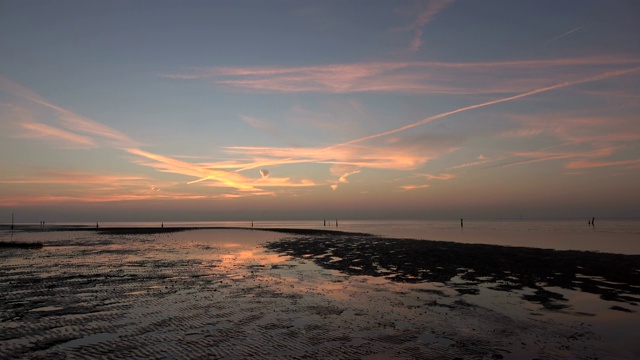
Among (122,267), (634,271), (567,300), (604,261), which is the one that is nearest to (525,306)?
(567,300)

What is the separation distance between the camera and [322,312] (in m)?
15.7

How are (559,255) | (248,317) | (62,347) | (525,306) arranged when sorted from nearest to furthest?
(62,347) → (248,317) → (525,306) → (559,255)

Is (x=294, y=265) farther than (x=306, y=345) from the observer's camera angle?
Yes

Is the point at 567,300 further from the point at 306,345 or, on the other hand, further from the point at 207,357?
the point at 207,357

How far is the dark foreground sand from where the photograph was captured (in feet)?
36.9

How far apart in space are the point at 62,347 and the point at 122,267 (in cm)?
1988

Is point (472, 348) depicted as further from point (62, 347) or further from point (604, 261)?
point (604, 261)

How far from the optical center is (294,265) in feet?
104

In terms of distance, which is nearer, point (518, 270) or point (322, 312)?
point (322, 312)

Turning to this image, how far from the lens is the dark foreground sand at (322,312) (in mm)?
11238

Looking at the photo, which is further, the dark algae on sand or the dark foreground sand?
the dark algae on sand

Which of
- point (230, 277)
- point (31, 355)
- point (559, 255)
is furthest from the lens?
point (559, 255)

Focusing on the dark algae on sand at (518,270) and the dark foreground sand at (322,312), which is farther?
the dark algae on sand at (518,270)

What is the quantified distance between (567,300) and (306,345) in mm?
13203
